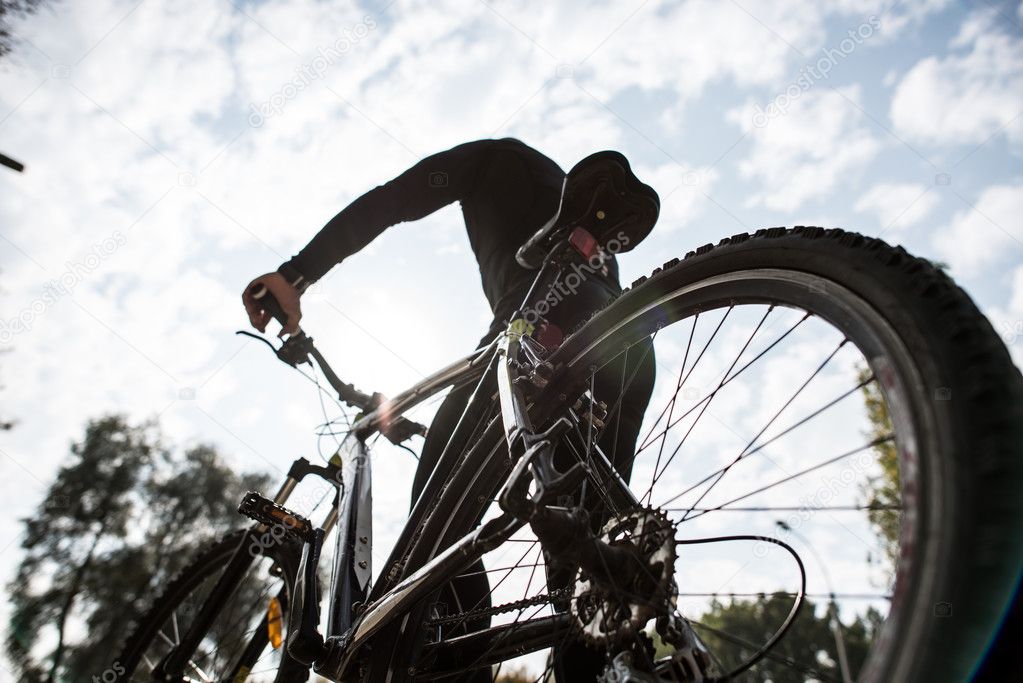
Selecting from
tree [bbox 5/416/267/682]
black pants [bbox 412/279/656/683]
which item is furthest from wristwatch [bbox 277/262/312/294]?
tree [bbox 5/416/267/682]

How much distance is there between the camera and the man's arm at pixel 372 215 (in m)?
2.32

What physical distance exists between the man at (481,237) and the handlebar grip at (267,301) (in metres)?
0.02

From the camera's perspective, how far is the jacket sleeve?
91.9 inches

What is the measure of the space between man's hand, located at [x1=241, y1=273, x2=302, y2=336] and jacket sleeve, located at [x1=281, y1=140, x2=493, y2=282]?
0.24ft

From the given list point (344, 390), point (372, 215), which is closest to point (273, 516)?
point (344, 390)

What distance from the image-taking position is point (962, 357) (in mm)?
723

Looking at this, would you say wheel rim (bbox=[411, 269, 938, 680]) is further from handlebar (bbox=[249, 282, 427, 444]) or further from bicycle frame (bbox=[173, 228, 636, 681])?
handlebar (bbox=[249, 282, 427, 444])

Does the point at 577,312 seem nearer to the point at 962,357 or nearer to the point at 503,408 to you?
the point at 503,408

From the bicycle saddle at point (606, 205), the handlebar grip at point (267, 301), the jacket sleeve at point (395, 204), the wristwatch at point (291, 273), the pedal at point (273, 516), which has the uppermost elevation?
the jacket sleeve at point (395, 204)

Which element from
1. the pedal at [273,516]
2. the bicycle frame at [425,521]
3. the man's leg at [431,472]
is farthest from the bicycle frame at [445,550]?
the pedal at [273,516]

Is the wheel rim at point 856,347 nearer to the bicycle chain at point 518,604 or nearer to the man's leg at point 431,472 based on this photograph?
the bicycle chain at point 518,604

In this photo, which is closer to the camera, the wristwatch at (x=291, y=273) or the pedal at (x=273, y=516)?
the wristwatch at (x=291, y=273)

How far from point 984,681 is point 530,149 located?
2.38 m

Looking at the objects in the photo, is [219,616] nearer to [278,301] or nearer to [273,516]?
[273,516]
